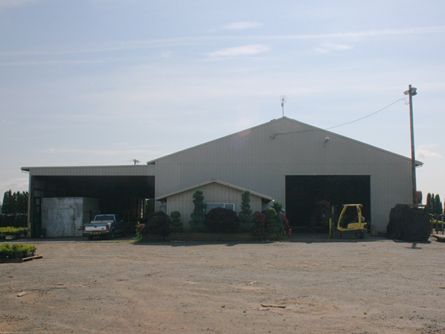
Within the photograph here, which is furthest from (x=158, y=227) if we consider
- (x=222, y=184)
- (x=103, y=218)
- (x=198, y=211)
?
(x=103, y=218)

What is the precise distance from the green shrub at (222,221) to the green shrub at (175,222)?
1722 millimetres

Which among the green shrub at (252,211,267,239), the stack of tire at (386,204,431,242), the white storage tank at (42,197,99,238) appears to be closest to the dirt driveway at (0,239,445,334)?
the green shrub at (252,211,267,239)

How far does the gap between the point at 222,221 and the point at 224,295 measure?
63.5 ft

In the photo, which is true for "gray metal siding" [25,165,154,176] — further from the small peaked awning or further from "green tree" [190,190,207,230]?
"green tree" [190,190,207,230]

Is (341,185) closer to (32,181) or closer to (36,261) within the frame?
(32,181)

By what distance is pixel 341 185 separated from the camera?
41219mm

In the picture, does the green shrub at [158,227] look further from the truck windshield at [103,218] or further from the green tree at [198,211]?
the truck windshield at [103,218]

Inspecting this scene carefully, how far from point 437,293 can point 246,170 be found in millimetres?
25174

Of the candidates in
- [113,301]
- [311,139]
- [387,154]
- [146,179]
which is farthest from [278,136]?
[113,301]

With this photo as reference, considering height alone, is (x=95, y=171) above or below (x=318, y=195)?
above

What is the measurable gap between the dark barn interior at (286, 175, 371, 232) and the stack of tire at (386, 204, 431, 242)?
4694 millimetres

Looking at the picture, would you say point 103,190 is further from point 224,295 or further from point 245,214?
point 224,295

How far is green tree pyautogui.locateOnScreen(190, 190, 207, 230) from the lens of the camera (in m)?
32.2

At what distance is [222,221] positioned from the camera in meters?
31.1
